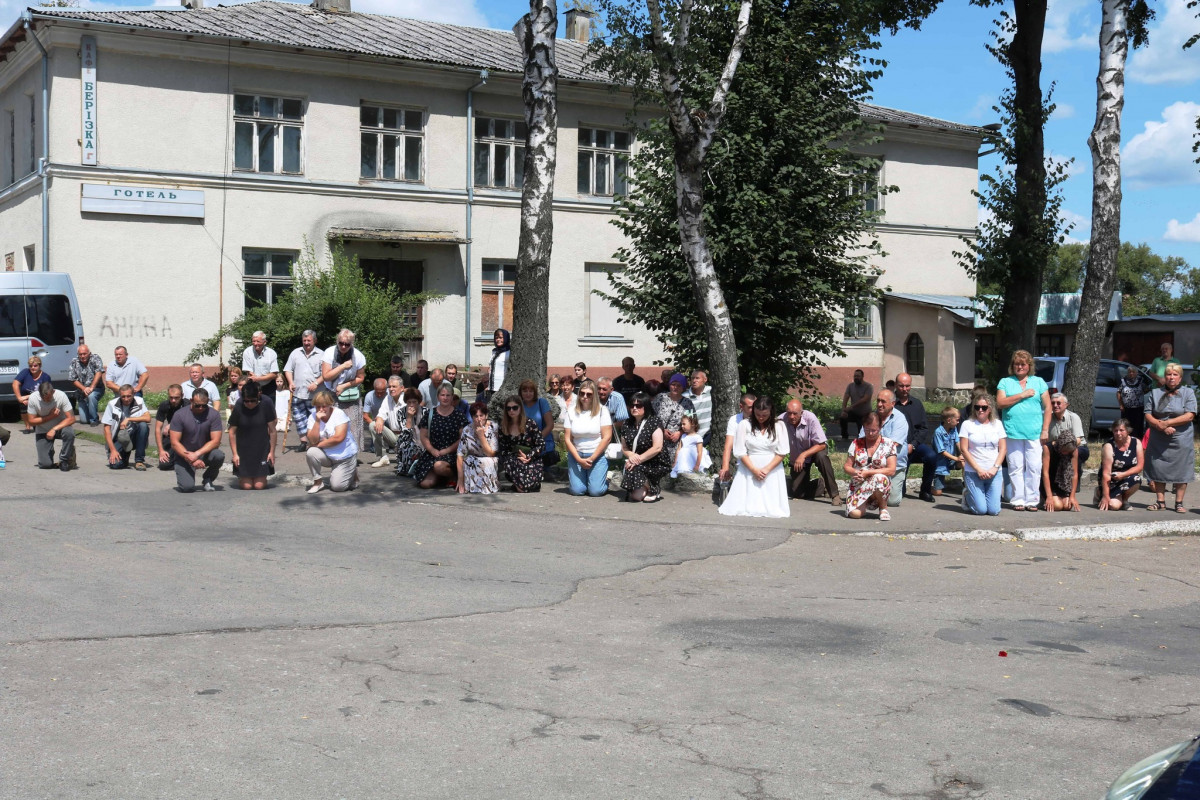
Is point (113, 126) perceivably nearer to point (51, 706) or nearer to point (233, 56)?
point (233, 56)

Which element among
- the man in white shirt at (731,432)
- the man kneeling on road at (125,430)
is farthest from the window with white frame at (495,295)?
the man in white shirt at (731,432)

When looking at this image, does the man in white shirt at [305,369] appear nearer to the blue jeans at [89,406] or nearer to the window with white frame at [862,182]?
the blue jeans at [89,406]

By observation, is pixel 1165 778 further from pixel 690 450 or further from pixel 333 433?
pixel 690 450

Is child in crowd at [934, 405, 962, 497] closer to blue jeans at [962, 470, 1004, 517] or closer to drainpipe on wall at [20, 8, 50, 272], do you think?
blue jeans at [962, 470, 1004, 517]

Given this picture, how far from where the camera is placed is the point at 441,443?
14.5 meters

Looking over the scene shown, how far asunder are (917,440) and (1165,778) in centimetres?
1207

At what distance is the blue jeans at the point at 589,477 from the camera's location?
14.0 meters

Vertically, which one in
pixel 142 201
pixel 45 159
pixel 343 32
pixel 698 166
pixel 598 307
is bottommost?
pixel 598 307

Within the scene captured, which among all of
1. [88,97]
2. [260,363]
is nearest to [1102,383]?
[260,363]

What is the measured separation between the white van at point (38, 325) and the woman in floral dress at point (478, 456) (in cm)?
1112

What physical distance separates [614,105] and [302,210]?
8819 mm

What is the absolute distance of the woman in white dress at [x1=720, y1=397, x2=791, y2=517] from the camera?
12742 millimetres

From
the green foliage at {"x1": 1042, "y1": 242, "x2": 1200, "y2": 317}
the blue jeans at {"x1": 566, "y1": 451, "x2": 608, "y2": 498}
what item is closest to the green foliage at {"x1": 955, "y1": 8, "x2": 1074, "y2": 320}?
the blue jeans at {"x1": 566, "y1": 451, "x2": 608, "y2": 498}

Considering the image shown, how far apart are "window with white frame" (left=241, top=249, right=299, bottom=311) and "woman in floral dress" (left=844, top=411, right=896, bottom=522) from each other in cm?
1700
